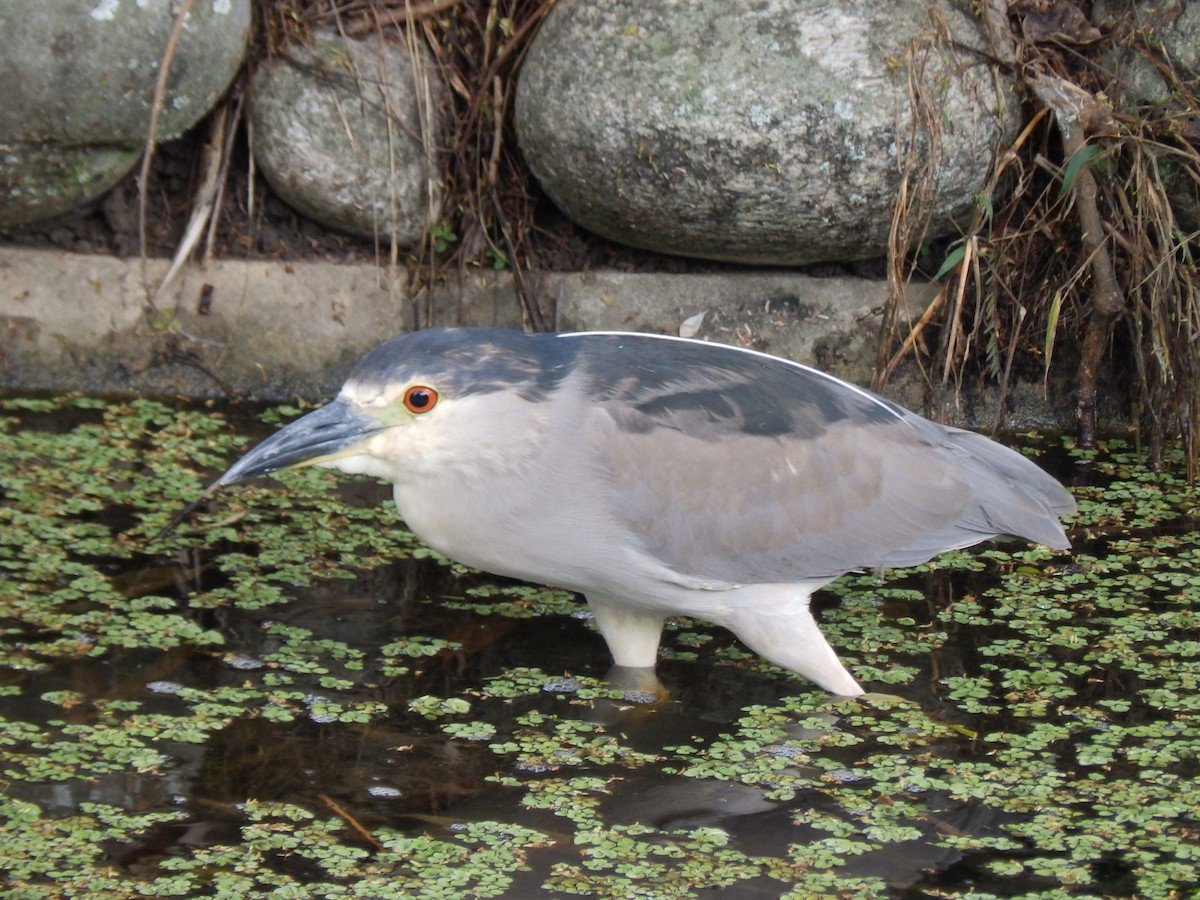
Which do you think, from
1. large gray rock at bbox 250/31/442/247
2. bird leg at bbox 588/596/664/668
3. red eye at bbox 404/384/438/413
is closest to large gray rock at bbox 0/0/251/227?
large gray rock at bbox 250/31/442/247

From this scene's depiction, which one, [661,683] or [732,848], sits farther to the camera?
[661,683]

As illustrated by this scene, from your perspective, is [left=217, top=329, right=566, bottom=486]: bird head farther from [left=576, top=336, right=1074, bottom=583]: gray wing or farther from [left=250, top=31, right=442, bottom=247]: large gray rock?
[left=250, top=31, right=442, bottom=247]: large gray rock

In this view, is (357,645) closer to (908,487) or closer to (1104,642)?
(908,487)

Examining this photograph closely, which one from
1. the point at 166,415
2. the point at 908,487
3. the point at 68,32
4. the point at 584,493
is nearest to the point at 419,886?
the point at 584,493

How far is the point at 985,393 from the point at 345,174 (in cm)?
236

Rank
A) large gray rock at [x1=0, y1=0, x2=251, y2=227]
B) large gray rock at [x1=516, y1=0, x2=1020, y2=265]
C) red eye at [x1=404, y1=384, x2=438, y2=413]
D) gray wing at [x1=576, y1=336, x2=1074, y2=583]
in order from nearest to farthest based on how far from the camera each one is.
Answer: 1. red eye at [x1=404, y1=384, x2=438, y2=413]
2. gray wing at [x1=576, y1=336, x2=1074, y2=583]
3. large gray rock at [x1=0, y1=0, x2=251, y2=227]
4. large gray rock at [x1=516, y1=0, x2=1020, y2=265]

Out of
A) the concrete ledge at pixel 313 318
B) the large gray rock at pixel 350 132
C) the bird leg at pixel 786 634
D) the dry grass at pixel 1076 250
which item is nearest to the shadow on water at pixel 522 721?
the bird leg at pixel 786 634

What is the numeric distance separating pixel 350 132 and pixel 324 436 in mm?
2299

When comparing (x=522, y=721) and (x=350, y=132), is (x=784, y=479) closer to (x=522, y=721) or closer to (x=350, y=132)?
(x=522, y=721)

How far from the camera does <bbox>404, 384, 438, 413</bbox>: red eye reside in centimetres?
313

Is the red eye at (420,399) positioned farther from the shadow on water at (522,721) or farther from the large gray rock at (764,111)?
the large gray rock at (764,111)

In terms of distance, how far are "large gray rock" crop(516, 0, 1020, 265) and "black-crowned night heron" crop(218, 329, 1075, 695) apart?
1.25 m

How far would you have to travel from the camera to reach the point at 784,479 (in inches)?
138

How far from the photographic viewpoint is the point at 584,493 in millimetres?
3270
